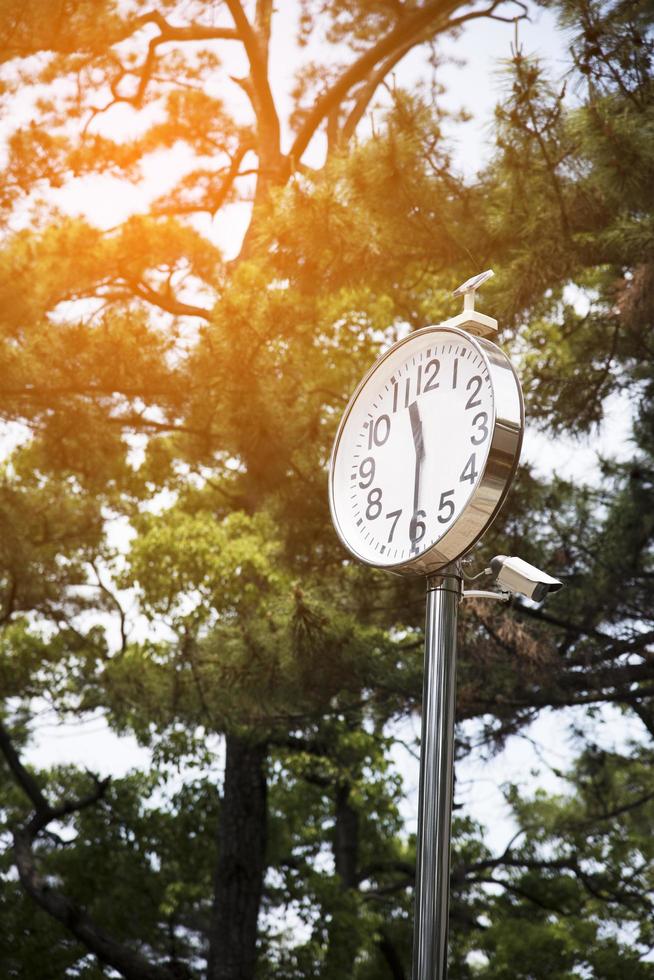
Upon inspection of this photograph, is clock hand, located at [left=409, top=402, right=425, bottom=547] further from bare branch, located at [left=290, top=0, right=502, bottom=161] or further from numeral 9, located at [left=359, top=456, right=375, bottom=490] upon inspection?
bare branch, located at [left=290, top=0, right=502, bottom=161]

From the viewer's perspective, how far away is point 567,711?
4.80 meters

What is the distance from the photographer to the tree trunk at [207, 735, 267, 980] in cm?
549

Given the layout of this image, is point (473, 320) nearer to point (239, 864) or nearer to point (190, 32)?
point (239, 864)

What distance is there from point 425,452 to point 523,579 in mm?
234

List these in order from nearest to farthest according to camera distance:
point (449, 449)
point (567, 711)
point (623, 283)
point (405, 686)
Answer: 1. point (449, 449)
2. point (623, 283)
3. point (405, 686)
4. point (567, 711)

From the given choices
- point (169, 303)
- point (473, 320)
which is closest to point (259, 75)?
point (169, 303)

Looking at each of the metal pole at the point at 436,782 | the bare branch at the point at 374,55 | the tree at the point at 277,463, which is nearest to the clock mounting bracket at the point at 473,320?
the metal pole at the point at 436,782

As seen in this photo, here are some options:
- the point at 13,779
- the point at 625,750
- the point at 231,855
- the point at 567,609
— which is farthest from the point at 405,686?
the point at 13,779

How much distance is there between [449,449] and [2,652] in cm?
563

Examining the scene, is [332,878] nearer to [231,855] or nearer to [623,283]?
[231,855]

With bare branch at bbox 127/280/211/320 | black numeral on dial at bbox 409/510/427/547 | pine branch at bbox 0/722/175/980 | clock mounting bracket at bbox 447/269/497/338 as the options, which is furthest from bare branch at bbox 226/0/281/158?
black numeral on dial at bbox 409/510/427/547

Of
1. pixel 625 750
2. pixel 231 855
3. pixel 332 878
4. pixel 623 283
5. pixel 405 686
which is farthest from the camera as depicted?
pixel 625 750

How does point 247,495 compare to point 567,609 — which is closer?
point 567,609

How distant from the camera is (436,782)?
1.38m
